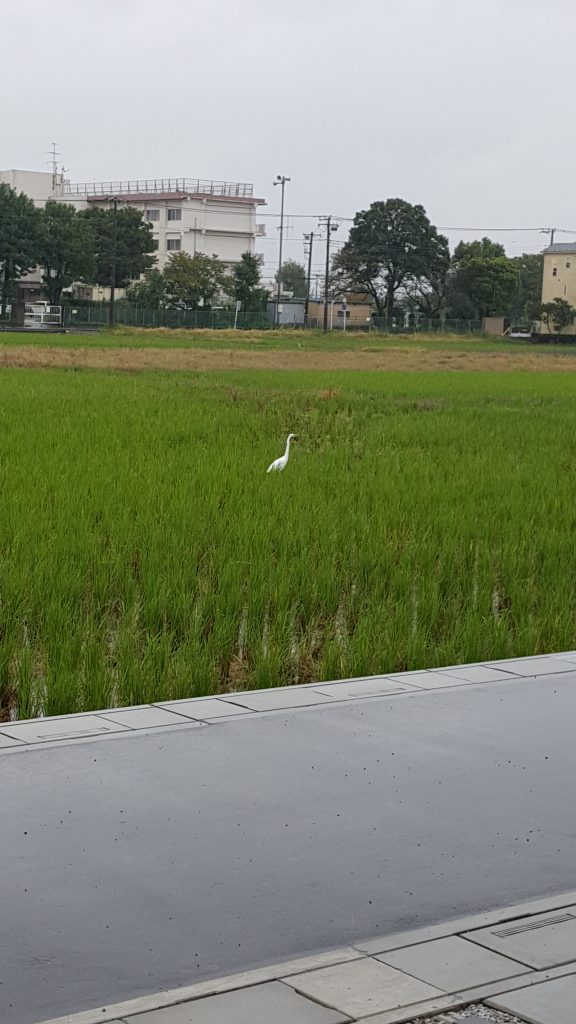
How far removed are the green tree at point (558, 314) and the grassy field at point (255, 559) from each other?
256ft

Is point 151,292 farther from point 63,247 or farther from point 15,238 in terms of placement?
point 15,238

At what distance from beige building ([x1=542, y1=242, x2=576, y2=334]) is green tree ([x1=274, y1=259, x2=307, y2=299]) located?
169 feet

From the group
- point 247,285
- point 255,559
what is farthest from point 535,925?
point 247,285

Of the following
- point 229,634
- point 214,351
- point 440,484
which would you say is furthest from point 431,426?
point 214,351

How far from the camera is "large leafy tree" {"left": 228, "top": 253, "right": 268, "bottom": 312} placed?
9731 cm

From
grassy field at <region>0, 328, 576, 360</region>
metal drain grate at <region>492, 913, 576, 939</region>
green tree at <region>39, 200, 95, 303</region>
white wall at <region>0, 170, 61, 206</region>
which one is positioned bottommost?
metal drain grate at <region>492, 913, 576, 939</region>

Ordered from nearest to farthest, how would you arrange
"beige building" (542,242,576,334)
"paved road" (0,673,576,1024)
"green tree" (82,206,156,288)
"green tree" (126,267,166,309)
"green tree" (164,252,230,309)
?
"paved road" (0,673,576,1024) → "green tree" (126,267,166,309) → "green tree" (164,252,230,309) → "green tree" (82,206,156,288) → "beige building" (542,242,576,334)

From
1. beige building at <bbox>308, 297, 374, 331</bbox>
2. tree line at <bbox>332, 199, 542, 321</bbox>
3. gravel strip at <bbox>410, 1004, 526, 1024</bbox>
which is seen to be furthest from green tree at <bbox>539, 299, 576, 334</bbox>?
gravel strip at <bbox>410, 1004, 526, 1024</bbox>

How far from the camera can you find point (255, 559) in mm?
9570

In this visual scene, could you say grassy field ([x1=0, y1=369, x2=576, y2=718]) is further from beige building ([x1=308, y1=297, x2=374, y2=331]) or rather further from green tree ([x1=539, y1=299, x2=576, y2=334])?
beige building ([x1=308, y1=297, x2=374, y2=331])

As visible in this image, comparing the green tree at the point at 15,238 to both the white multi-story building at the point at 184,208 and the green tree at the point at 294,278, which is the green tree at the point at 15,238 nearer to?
the white multi-story building at the point at 184,208

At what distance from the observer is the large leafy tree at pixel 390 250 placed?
329 ft

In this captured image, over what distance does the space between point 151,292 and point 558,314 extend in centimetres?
2550

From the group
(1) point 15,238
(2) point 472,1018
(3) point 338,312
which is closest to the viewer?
(2) point 472,1018
